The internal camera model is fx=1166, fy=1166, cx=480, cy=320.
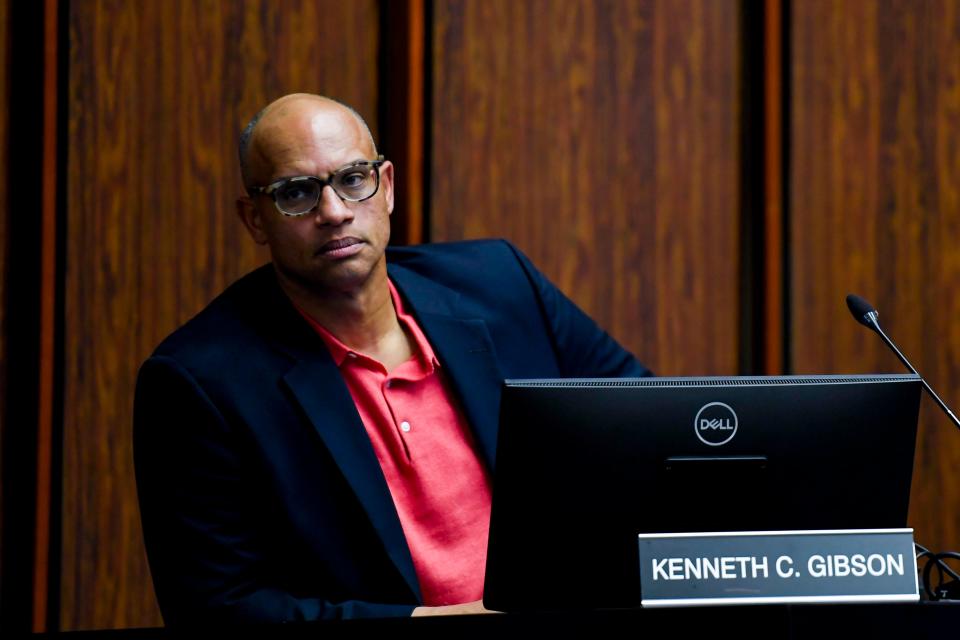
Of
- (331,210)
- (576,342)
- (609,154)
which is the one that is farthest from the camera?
(609,154)

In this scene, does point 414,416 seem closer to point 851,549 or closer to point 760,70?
point 851,549

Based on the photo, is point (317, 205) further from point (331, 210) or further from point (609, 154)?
point (609, 154)

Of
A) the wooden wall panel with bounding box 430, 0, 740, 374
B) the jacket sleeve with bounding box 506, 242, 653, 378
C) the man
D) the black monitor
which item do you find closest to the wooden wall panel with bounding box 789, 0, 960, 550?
the wooden wall panel with bounding box 430, 0, 740, 374

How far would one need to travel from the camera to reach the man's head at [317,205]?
1422 mm

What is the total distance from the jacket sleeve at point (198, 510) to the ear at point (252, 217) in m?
0.22

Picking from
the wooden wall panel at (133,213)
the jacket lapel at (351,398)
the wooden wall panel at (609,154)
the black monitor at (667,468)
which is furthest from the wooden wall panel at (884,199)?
the black monitor at (667,468)

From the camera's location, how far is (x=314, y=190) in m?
1.43

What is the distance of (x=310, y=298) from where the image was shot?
1.48 meters

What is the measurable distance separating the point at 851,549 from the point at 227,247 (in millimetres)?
1292

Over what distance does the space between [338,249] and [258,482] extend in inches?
11.8

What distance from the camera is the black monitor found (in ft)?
3.13

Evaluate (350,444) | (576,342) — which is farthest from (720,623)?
(576,342)

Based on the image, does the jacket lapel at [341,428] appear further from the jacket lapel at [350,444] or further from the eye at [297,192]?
the eye at [297,192]

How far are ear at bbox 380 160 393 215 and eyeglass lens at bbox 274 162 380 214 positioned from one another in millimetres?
57
